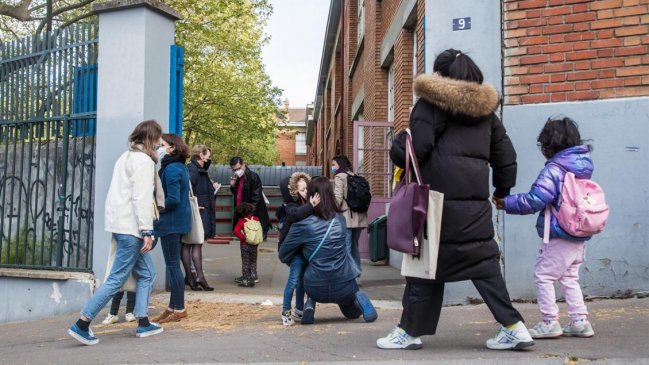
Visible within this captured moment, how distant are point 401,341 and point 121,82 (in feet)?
15.0

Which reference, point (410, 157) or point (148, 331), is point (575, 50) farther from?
Result: point (148, 331)

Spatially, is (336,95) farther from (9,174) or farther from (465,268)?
(465,268)

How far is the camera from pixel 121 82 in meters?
7.63

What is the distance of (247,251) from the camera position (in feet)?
30.1

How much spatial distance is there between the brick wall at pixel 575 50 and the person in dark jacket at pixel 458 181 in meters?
2.56

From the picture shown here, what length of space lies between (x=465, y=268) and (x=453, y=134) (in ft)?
2.82

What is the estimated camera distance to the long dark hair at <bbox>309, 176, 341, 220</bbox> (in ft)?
19.8

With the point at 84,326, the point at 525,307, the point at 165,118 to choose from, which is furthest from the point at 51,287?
the point at 525,307

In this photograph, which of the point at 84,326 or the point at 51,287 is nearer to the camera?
the point at 84,326

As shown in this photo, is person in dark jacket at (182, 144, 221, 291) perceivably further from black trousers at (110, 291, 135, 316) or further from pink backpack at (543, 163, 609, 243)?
pink backpack at (543, 163, 609, 243)

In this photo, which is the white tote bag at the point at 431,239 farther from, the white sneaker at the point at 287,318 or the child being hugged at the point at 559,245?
the white sneaker at the point at 287,318

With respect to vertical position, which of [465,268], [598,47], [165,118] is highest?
[598,47]

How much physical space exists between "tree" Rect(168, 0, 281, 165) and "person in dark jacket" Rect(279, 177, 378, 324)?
677 inches

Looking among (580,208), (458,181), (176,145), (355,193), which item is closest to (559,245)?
(580,208)
